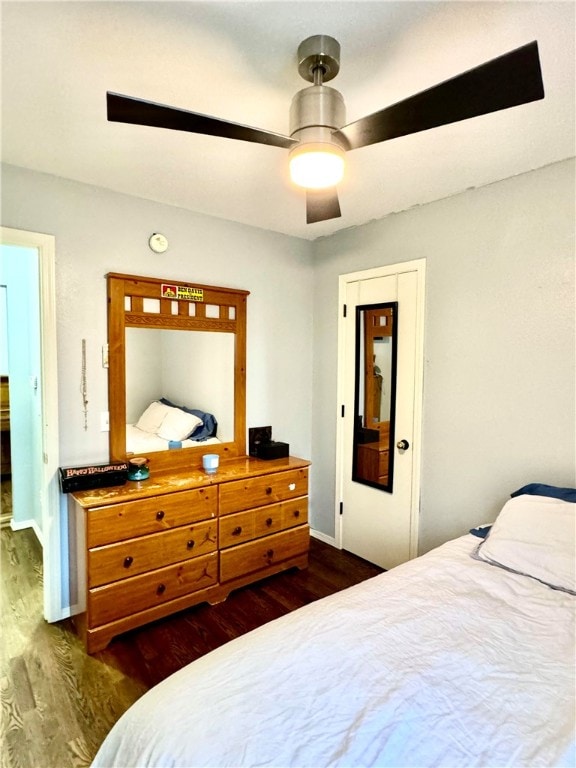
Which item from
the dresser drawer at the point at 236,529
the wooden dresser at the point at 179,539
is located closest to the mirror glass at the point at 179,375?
the wooden dresser at the point at 179,539

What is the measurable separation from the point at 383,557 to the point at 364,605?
1.71 m

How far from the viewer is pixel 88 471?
2.33 metres

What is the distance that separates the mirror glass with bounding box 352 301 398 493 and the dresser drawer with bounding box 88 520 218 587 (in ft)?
4.13

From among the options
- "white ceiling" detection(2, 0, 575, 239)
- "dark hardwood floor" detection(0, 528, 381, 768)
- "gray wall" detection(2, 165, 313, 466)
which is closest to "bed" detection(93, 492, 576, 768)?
"dark hardwood floor" detection(0, 528, 381, 768)

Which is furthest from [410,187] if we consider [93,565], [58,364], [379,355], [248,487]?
[93,565]

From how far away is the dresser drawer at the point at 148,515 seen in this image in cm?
215

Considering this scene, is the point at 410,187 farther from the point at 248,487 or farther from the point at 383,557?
the point at 383,557

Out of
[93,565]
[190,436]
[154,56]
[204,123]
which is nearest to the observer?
[204,123]

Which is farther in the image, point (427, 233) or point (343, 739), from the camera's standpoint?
point (427, 233)

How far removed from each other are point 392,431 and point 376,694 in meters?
2.01

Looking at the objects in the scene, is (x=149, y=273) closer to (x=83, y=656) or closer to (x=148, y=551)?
(x=148, y=551)

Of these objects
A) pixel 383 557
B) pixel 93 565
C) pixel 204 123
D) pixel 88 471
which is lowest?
pixel 383 557

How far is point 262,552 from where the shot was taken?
2807mm

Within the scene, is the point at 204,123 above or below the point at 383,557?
above
